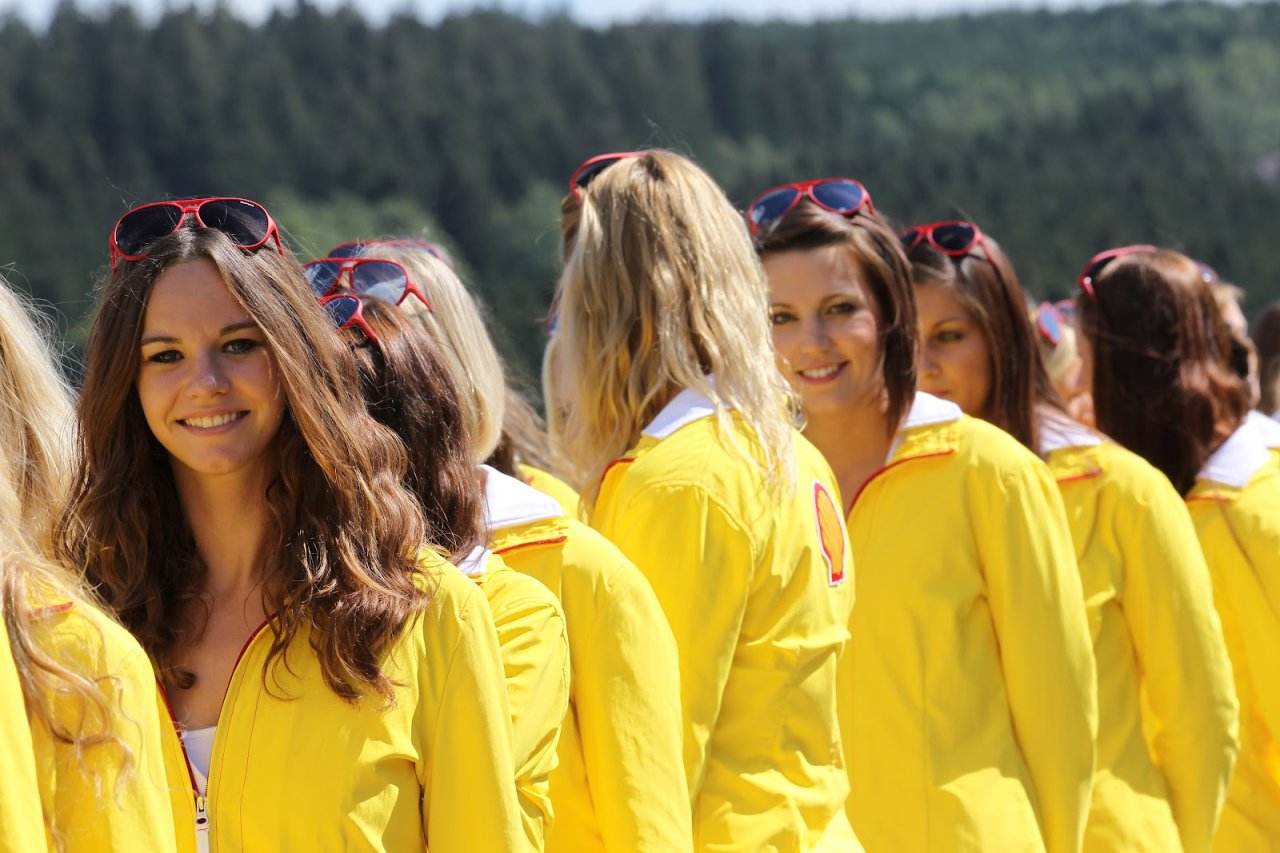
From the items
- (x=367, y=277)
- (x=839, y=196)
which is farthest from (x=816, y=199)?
(x=367, y=277)

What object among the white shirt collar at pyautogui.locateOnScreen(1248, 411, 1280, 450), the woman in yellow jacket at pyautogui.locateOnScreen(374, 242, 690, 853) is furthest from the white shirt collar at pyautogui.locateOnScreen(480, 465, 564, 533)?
the white shirt collar at pyautogui.locateOnScreen(1248, 411, 1280, 450)

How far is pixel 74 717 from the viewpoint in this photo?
75.3 inches

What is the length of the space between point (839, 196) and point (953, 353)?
0.67 meters

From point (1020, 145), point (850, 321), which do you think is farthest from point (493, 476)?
point (1020, 145)

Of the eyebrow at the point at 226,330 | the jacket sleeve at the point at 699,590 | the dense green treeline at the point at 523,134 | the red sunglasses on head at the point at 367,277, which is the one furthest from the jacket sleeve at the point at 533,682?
the dense green treeline at the point at 523,134

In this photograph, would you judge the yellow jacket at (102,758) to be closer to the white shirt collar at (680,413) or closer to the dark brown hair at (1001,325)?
the white shirt collar at (680,413)

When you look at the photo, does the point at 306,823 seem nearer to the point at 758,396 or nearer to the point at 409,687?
the point at 409,687

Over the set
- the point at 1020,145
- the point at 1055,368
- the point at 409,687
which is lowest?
the point at 1020,145

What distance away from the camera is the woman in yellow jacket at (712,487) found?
2.62 meters

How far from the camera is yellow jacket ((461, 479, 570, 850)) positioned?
2.34 meters

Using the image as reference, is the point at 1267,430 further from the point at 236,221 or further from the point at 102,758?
the point at 102,758

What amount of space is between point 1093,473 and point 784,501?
1.18 meters

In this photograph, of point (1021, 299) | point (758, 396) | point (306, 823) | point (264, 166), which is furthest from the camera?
point (264, 166)

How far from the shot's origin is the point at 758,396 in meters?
2.81
